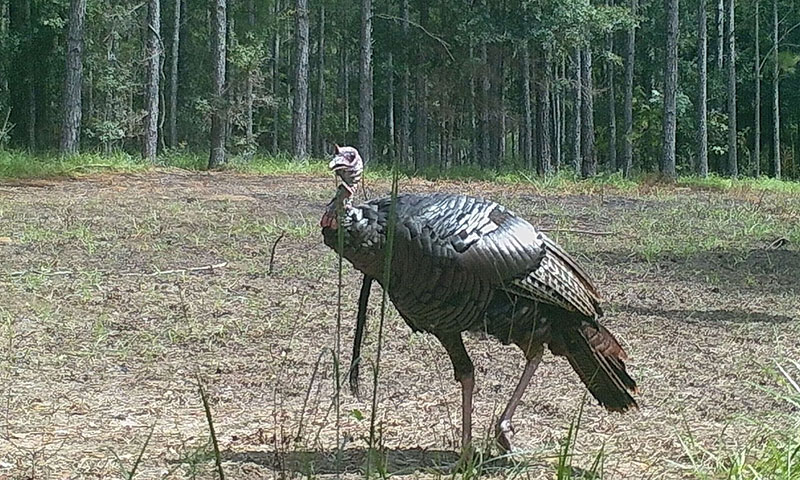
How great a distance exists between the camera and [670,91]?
2088cm

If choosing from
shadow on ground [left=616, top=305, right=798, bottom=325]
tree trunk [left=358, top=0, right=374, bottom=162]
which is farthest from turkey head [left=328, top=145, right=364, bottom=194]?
tree trunk [left=358, top=0, right=374, bottom=162]

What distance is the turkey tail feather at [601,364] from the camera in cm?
355

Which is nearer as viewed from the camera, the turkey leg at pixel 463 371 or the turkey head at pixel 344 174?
the turkey head at pixel 344 174

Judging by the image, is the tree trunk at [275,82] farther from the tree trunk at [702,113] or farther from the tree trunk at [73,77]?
the tree trunk at [73,77]

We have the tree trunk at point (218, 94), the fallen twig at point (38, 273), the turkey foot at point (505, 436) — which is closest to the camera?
the turkey foot at point (505, 436)

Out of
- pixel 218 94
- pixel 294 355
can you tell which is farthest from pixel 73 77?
pixel 294 355

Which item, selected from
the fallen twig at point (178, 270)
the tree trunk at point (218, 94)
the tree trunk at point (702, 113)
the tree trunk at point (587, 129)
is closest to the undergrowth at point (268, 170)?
the tree trunk at point (218, 94)

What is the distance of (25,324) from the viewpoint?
18.5ft

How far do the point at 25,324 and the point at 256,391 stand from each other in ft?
5.60

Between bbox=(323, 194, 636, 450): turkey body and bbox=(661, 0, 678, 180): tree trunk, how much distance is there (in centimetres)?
1697

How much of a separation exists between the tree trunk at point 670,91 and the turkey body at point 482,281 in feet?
55.7

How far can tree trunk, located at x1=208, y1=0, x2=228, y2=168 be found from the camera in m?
18.4

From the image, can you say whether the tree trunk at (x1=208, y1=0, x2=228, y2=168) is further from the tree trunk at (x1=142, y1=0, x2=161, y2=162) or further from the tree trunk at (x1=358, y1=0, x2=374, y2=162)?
the tree trunk at (x1=358, y1=0, x2=374, y2=162)

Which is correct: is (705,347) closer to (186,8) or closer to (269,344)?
(269,344)
